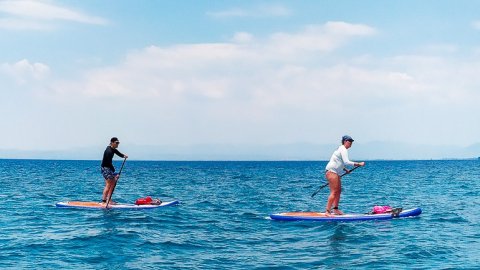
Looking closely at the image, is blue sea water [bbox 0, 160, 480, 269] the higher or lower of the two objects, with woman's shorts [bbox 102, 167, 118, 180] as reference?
lower

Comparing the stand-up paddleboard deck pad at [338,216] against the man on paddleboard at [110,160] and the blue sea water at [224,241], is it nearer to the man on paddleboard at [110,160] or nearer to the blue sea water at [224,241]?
the blue sea water at [224,241]

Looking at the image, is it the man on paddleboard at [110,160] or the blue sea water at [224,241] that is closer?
the blue sea water at [224,241]

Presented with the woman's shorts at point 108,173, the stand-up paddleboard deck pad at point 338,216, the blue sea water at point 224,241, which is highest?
the woman's shorts at point 108,173

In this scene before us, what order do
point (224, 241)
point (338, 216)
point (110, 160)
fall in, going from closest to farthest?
point (224, 241), point (338, 216), point (110, 160)

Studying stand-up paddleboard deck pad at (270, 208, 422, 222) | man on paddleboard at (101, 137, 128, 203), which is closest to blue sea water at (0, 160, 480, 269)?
stand-up paddleboard deck pad at (270, 208, 422, 222)

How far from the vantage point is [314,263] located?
1174 centimetres

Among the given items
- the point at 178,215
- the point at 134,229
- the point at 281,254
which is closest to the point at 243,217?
the point at 178,215

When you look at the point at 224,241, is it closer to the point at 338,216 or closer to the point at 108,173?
the point at 338,216

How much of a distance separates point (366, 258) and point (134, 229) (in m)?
7.54

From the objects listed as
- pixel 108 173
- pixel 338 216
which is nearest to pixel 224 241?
pixel 338 216

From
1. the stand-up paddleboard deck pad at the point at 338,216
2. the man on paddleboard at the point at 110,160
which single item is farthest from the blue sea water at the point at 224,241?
the man on paddleboard at the point at 110,160

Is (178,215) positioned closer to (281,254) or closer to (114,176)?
(114,176)

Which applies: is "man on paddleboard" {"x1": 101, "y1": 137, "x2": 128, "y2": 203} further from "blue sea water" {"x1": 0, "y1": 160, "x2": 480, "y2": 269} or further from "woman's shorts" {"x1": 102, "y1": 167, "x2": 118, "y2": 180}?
"blue sea water" {"x1": 0, "y1": 160, "x2": 480, "y2": 269}

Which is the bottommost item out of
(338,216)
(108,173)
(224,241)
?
(224,241)
